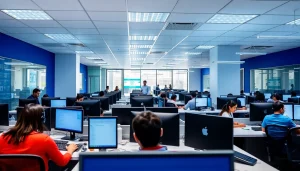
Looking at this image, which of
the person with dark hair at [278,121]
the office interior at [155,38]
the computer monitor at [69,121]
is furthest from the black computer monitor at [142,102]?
the person with dark hair at [278,121]

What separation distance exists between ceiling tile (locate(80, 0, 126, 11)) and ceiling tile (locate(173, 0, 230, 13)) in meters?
0.93

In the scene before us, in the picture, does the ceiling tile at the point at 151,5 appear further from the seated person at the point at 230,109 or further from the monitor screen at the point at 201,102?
the monitor screen at the point at 201,102

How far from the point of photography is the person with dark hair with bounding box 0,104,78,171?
1855 mm

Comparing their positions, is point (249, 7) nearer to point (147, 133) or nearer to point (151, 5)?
point (151, 5)

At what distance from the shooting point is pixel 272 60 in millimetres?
10422

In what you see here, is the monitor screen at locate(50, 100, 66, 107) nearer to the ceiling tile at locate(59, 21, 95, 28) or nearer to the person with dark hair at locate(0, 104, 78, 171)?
the ceiling tile at locate(59, 21, 95, 28)

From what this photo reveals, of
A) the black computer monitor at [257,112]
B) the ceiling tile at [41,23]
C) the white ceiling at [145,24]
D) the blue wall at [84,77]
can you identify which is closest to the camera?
the white ceiling at [145,24]

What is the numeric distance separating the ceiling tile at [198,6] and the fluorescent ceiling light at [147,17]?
44 cm

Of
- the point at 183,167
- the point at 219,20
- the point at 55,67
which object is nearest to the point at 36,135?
the point at 183,167

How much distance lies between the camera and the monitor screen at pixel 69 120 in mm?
2863

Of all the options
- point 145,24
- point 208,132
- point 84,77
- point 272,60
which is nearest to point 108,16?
point 145,24

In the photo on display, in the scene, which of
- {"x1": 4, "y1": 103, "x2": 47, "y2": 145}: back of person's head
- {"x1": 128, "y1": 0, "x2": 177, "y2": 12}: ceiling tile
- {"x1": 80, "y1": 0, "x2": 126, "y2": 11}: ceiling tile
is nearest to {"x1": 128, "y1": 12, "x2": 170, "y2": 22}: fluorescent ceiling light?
{"x1": 128, "y1": 0, "x2": 177, "y2": 12}: ceiling tile

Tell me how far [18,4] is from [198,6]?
2.94 m

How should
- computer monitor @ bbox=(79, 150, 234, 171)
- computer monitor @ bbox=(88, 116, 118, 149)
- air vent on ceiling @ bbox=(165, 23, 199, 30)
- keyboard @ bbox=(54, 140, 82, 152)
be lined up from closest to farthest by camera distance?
1. computer monitor @ bbox=(79, 150, 234, 171)
2. computer monitor @ bbox=(88, 116, 118, 149)
3. keyboard @ bbox=(54, 140, 82, 152)
4. air vent on ceiling @ bbox=(165, 23, 199, 30)
